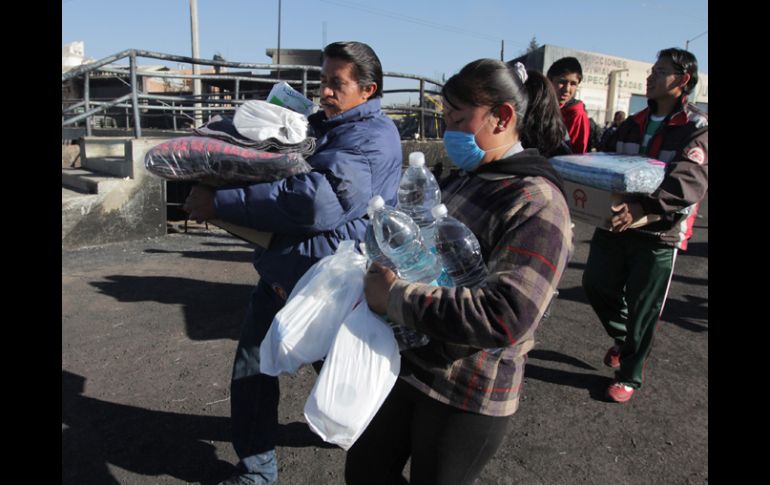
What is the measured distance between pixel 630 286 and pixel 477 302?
2572mm

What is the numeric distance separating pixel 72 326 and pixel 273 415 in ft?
9.58

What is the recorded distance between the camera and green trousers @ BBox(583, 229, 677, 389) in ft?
11.5

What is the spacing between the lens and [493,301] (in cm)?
144

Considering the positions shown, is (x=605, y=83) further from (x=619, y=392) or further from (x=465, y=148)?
(x=465, y=148)

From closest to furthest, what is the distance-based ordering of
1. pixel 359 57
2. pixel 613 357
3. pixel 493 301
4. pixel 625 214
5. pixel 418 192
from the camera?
pixel 493 301 < pixel 418 192 < pixel 359 57 < pixel 625 214 < pixel 613 357

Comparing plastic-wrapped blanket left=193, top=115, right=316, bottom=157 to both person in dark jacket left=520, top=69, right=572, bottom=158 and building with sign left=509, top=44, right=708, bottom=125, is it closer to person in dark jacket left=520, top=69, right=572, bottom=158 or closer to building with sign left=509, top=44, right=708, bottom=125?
person in dark jacket left=520, top=69, right=572, bottom=158

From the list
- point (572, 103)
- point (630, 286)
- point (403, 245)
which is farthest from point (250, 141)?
point (572, 103)

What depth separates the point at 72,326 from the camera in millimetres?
4703

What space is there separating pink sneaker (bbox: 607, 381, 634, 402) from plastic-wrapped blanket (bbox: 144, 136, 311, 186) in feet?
8.66

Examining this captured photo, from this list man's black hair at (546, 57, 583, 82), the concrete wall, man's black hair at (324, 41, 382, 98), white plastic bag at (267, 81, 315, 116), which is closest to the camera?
man's black hair at (324, 41, 382, 98)

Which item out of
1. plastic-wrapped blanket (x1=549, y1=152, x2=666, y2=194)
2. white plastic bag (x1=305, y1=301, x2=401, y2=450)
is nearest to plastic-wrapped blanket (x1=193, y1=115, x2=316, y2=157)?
white plastic bag (x1=305, y1=301, x2=401, y2=450)

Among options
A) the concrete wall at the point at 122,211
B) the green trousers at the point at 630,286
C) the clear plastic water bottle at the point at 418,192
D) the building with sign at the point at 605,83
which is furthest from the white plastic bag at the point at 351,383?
the building with sign at the point at 605,83
